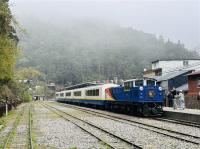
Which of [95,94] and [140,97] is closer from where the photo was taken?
[140,97]

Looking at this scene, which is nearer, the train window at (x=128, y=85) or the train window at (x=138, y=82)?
the train window at (x=138, y=82)

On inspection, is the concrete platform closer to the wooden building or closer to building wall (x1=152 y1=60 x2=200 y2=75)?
the wooden building

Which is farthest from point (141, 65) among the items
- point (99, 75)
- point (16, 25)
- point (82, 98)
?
point (16, 25)

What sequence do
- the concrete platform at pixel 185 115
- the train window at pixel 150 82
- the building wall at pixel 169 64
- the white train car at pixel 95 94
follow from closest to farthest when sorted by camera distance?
1. the concrete platform at pixel 185 115
2. the train window at pixel 150 82
3. the white train car at pixel 95 94
4. the building wall at pixel 169 64

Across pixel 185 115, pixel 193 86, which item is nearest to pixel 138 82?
pixel 185 115

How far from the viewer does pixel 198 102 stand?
102 feet

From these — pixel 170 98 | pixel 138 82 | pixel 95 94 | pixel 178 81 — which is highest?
pixel 178 81

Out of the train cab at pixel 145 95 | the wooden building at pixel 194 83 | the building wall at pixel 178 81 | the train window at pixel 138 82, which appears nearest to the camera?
the train cab at pixel 145 95

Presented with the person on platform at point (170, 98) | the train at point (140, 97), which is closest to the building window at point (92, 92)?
the train at point (140, 97)

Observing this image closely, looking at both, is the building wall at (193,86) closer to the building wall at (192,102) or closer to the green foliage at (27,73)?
the building wall at (192,102)

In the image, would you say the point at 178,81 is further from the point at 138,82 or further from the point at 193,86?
the point at 138,82

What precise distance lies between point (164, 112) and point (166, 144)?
49.8 feet

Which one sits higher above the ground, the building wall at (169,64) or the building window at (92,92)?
the building wall at (169,64)

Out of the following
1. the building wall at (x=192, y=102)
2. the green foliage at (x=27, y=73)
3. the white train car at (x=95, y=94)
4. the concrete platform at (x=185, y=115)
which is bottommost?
the concrete platform at (x=185, y=115)
